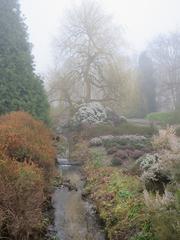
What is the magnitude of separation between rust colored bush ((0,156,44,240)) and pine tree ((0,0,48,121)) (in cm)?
1083

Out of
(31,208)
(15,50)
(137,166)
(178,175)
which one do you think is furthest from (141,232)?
(15,50)

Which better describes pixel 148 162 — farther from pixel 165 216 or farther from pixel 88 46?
pixel 88 46

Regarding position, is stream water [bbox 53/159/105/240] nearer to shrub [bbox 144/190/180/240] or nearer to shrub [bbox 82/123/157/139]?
shrub [bbox 144/190/180/240]

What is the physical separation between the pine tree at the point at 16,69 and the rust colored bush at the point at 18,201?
35.5 feet

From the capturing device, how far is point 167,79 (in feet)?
161

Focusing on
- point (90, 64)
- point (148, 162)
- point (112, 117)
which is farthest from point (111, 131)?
point (148, 162)

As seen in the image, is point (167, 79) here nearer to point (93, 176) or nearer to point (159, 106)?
point (159, 106)

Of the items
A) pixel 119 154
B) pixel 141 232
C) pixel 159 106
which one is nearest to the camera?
pixel 141 232

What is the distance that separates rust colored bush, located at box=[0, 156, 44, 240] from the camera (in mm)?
6238

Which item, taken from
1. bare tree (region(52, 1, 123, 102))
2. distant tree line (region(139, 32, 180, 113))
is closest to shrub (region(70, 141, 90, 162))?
bare tree (region(52, 1, 123, 102))

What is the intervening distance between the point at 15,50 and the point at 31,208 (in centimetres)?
1327

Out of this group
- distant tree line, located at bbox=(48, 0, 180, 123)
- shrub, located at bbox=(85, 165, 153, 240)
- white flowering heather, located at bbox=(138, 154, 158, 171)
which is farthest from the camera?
distant tree line, located at bbox=(48, 0, 180, 123)

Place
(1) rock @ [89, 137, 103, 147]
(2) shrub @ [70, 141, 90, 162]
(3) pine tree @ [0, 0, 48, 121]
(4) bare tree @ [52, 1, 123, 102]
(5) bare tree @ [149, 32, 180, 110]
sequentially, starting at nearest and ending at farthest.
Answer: (2) shrub @ [70, 141, 90, 162]
(3) pine tree @ [0, 0, 48, 121]
(1) rock @ [89, 137, 103, 147]
(4) bare tree @ [52, 1, 123, 102]
(5) bare tree @ [149, 32, 180, 110]

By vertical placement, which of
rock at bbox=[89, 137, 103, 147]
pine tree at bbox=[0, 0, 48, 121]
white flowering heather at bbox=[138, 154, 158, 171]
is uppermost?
pine tree at bbox=[0, 0, 48, 121]
